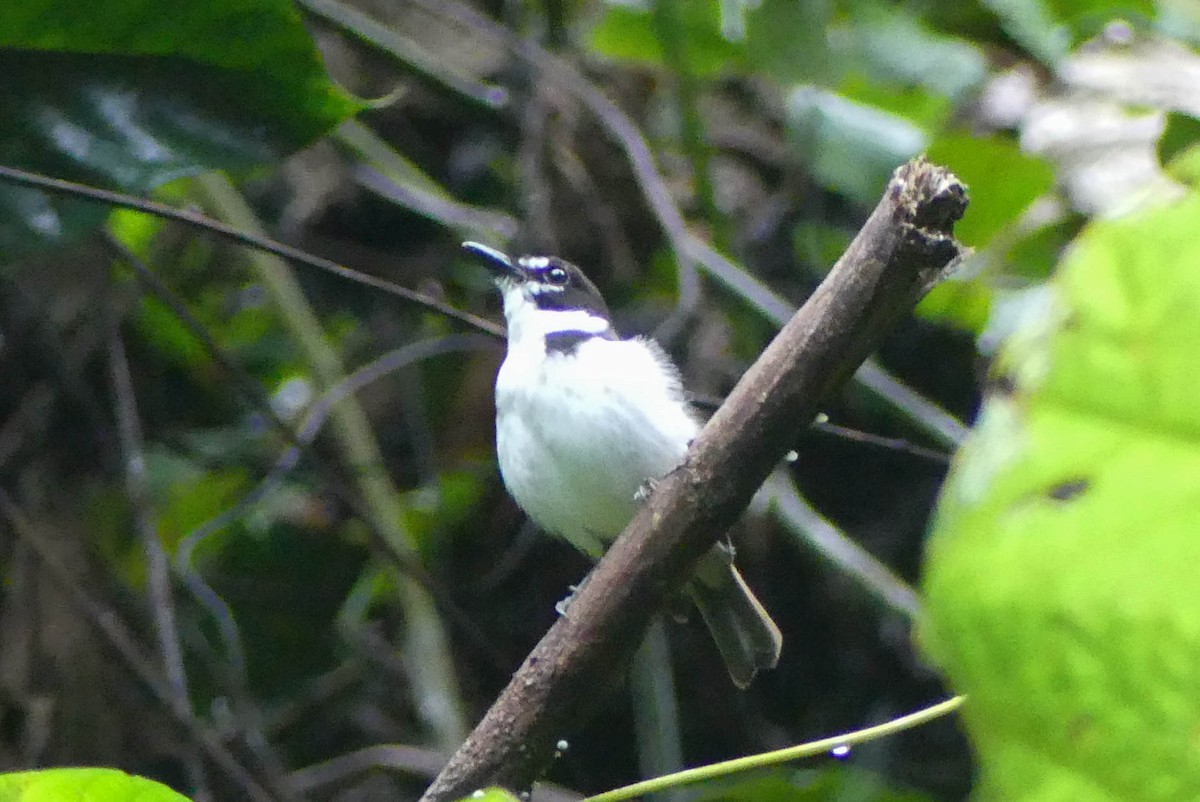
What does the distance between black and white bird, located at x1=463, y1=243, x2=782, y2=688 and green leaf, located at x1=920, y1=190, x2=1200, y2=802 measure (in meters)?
2.01

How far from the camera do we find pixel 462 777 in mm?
1553

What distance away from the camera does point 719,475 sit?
1.46 m

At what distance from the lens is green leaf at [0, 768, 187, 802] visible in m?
1.00

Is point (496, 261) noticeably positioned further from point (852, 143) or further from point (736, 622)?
point (736, 622)

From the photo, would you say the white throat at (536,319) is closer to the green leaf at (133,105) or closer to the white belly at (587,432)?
the white belly at (587,432)

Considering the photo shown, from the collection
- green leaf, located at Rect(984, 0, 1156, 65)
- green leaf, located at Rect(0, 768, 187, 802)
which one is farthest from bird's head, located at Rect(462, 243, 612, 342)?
green leaf, located at Rect(0, 768, 187, 802)

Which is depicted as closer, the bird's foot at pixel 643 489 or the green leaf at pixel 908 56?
the bird's foot at pixel 643 489

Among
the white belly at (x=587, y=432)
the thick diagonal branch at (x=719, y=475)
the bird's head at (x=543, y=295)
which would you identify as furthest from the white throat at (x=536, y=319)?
the thick diagonal branch at (x=719, y=475)

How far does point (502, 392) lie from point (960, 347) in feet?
4.56

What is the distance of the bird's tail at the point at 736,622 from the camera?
2.60 m

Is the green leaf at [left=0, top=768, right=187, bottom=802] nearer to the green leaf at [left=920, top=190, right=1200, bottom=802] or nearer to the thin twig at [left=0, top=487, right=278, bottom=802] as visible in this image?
the green leaf at [left=920, top=190, right=1200, bottom=802]

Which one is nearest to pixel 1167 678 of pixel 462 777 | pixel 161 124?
pixel 462 777

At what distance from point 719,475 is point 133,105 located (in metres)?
1.09

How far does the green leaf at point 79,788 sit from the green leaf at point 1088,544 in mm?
743
